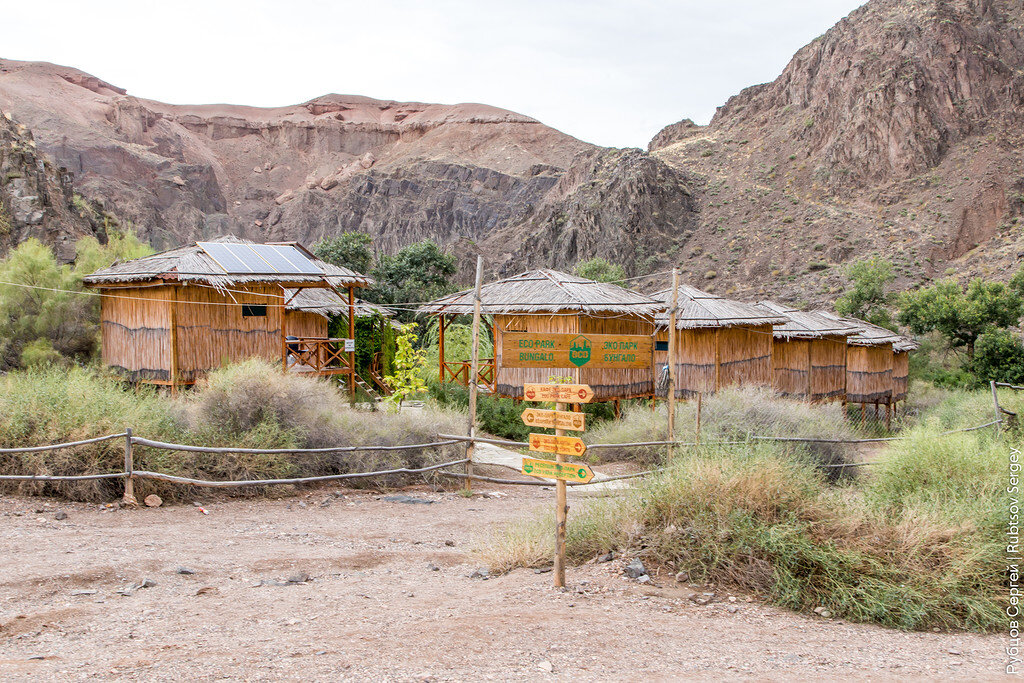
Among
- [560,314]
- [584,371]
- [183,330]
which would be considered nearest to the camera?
[183,330]

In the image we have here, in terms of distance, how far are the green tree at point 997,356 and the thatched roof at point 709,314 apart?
12.8m

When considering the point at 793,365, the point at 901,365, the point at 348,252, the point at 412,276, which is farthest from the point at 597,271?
the point at 793,365

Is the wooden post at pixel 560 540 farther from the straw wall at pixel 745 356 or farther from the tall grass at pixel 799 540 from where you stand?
the straw wall at pixel 745 356

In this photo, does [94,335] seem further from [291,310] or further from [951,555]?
[951,555]

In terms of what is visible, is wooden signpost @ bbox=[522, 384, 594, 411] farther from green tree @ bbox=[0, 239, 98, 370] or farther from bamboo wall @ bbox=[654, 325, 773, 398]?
green tree @ bbox=[0, 239, 98, 370]

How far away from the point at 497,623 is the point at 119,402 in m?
6.66

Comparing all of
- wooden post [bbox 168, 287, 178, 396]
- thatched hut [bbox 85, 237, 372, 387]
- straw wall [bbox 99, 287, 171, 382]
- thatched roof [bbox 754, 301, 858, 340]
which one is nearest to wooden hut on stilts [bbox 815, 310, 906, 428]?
thatched roof [bbox 754, 301, 858, 340]

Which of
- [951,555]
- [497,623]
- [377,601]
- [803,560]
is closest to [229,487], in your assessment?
[377,601]

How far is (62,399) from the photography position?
30.1 feet

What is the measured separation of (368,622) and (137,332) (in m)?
11.3

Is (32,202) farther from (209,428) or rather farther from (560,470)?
(560,470)

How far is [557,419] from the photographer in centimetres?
589

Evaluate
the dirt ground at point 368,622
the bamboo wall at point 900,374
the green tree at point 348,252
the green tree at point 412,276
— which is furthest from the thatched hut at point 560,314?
the green tree at point 348,252

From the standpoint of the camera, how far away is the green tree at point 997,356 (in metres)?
26.6
